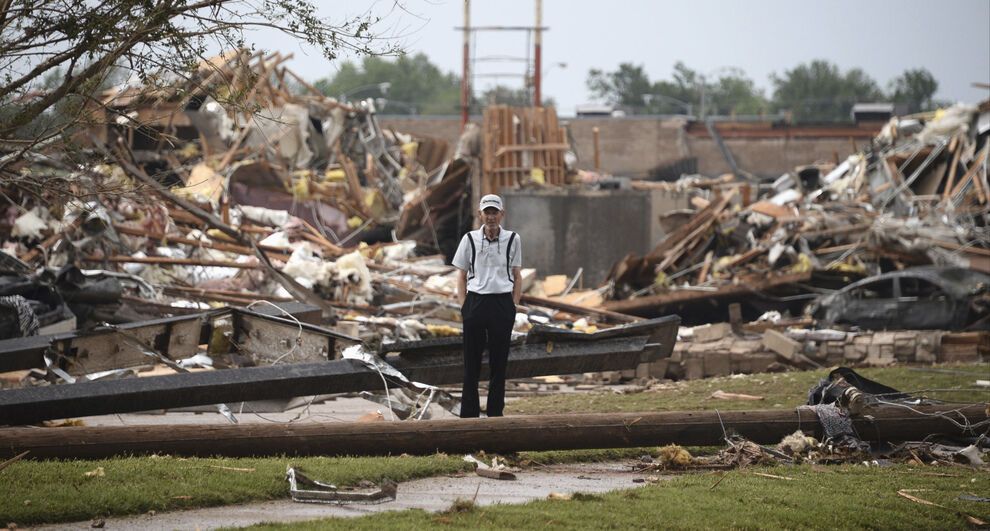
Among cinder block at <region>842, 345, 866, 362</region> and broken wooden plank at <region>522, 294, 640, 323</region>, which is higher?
broken wooden plank at <region>522, 294, 640, 323</region>

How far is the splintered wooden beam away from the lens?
30.4ft

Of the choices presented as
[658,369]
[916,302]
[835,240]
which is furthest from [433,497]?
[835,240]

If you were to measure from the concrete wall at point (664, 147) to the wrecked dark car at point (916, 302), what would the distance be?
38442 millimetres

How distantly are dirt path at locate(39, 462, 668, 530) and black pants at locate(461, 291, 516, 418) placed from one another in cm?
99

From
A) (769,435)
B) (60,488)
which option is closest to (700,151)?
(769,435)

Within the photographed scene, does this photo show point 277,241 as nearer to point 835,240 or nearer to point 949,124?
point 835,240

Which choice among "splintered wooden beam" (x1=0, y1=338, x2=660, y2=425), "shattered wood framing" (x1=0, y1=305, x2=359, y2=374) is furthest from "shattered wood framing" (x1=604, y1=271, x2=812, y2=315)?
"shattered wood framing" (x1=0, y1=305, x2=359, y2=374)

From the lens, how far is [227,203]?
25031 mm

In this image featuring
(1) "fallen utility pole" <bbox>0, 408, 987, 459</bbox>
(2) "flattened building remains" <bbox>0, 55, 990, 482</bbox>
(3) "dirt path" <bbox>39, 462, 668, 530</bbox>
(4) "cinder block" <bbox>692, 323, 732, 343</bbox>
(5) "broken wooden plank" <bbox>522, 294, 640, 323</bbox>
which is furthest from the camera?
(5) "broken wooden plank" <bbox>522, 294, 640, 323</bbox>

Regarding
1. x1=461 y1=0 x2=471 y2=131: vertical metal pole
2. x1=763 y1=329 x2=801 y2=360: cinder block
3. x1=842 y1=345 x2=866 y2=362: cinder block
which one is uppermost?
x1=461 y1=0 x2=471 y2=131: vertical metal pole

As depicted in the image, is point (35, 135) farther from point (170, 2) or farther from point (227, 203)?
point (227, 203)

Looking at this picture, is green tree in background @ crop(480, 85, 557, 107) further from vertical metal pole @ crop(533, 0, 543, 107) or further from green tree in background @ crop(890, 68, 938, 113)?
green tree in background @ crop(890, 68, 938, 113)

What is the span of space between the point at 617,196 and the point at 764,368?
35.2 ft

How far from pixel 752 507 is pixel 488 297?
314cm
